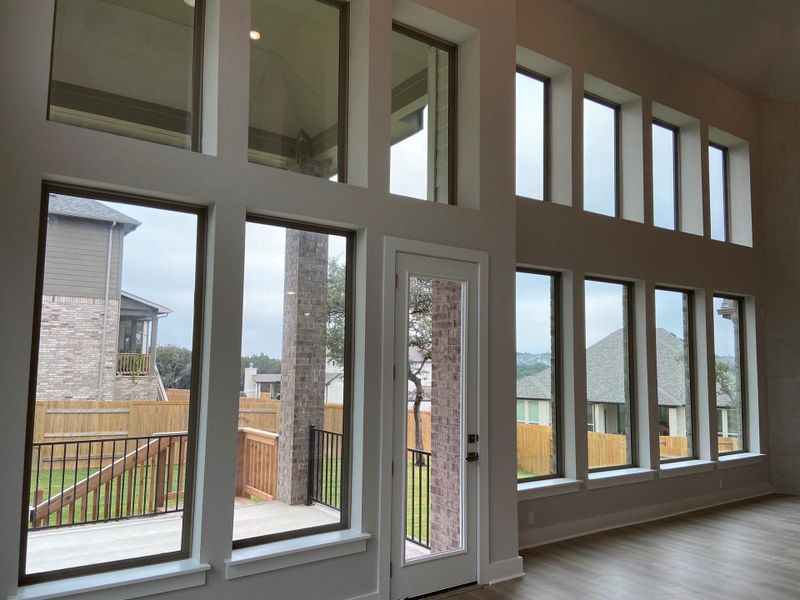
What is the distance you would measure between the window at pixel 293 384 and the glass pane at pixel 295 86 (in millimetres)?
474

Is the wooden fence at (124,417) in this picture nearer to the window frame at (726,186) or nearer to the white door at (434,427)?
the white door at (434,427)

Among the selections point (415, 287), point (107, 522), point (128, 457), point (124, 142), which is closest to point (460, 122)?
point (415, 287)

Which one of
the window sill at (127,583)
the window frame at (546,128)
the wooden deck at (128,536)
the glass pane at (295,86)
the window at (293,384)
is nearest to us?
the window sill at (127,583)

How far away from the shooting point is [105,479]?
3.12 meters

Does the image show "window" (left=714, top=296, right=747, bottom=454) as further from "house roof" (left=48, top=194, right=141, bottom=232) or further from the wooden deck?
"house roof" (left=48, top=194, right=141, bottom=232)

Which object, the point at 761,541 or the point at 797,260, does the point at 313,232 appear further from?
the point at 797,260

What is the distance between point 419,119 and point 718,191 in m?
5.10

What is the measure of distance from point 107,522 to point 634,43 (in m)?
6.40

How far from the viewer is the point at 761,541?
17.5 ft

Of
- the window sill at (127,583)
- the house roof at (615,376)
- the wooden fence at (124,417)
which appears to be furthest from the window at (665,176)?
the window sill at (127,583)

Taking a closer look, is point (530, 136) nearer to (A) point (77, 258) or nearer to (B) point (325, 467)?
(B) point (325, 467)

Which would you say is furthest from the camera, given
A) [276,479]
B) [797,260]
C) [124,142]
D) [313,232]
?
[797,260]

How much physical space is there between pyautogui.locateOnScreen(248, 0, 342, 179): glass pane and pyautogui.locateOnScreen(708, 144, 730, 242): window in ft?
18.2

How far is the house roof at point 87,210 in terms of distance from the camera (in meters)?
3.06
